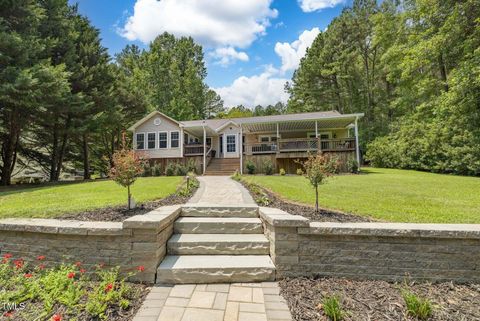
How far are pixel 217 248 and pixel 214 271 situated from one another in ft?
1.57

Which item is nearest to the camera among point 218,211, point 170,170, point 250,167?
point 218,211

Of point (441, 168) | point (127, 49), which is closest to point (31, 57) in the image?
point (441, 168)

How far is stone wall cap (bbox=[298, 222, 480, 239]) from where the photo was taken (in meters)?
2.85

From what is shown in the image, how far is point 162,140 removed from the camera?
18.4m

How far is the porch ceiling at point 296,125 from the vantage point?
16.6m

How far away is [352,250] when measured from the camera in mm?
3018

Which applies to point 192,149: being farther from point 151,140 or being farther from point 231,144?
point 151,140

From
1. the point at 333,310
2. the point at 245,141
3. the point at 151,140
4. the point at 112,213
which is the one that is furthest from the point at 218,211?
the point at 245,141

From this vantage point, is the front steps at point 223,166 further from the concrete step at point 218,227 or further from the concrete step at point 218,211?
the concrete step at point 218,227

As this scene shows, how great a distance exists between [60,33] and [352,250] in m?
18.5

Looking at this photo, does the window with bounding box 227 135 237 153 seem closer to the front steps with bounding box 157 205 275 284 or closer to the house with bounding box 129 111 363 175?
the house with bounding box 129 111 363 175

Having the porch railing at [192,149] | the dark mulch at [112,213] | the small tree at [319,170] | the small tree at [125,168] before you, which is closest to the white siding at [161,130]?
the porch railing at [192,149]

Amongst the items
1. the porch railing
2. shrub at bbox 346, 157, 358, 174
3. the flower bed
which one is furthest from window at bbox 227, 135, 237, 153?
the flower bed

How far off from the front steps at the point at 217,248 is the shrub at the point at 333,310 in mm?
824
